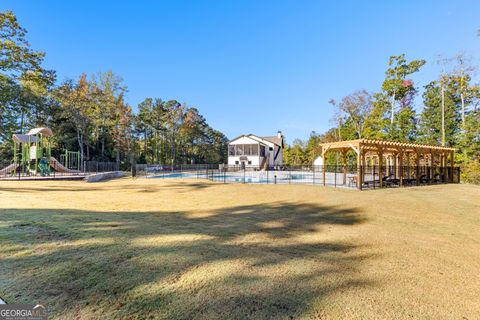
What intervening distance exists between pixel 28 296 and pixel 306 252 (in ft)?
12.3

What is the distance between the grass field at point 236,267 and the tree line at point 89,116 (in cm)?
1690

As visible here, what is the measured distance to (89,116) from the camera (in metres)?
33.6

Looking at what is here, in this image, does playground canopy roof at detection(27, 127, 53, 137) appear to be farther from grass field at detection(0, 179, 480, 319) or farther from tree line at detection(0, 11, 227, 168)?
grass field at detection(0, 179, 480, 319)

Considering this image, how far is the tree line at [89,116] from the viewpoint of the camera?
17.3m

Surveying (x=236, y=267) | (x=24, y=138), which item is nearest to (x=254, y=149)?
(x=24, y=138)

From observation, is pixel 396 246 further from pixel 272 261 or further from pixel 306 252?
pixel 272 261

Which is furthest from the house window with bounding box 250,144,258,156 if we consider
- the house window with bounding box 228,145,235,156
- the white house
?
the house window with bounding box 228,145,235,156

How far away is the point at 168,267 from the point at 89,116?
1483 inches

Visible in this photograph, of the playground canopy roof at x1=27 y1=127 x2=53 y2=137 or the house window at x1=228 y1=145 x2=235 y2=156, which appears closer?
the playground canopy roof at x1=27 y1=127 x2=53 y2=137

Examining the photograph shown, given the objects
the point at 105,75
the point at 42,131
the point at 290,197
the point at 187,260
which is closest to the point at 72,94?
the point at 105,75

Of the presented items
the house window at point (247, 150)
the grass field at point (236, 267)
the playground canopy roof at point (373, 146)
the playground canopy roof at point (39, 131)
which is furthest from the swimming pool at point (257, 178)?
the house window at point (247, 150)

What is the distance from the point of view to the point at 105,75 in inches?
1469

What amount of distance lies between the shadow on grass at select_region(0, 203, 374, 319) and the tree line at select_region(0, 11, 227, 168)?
59.0 ft

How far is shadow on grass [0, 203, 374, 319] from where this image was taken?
234 cm
